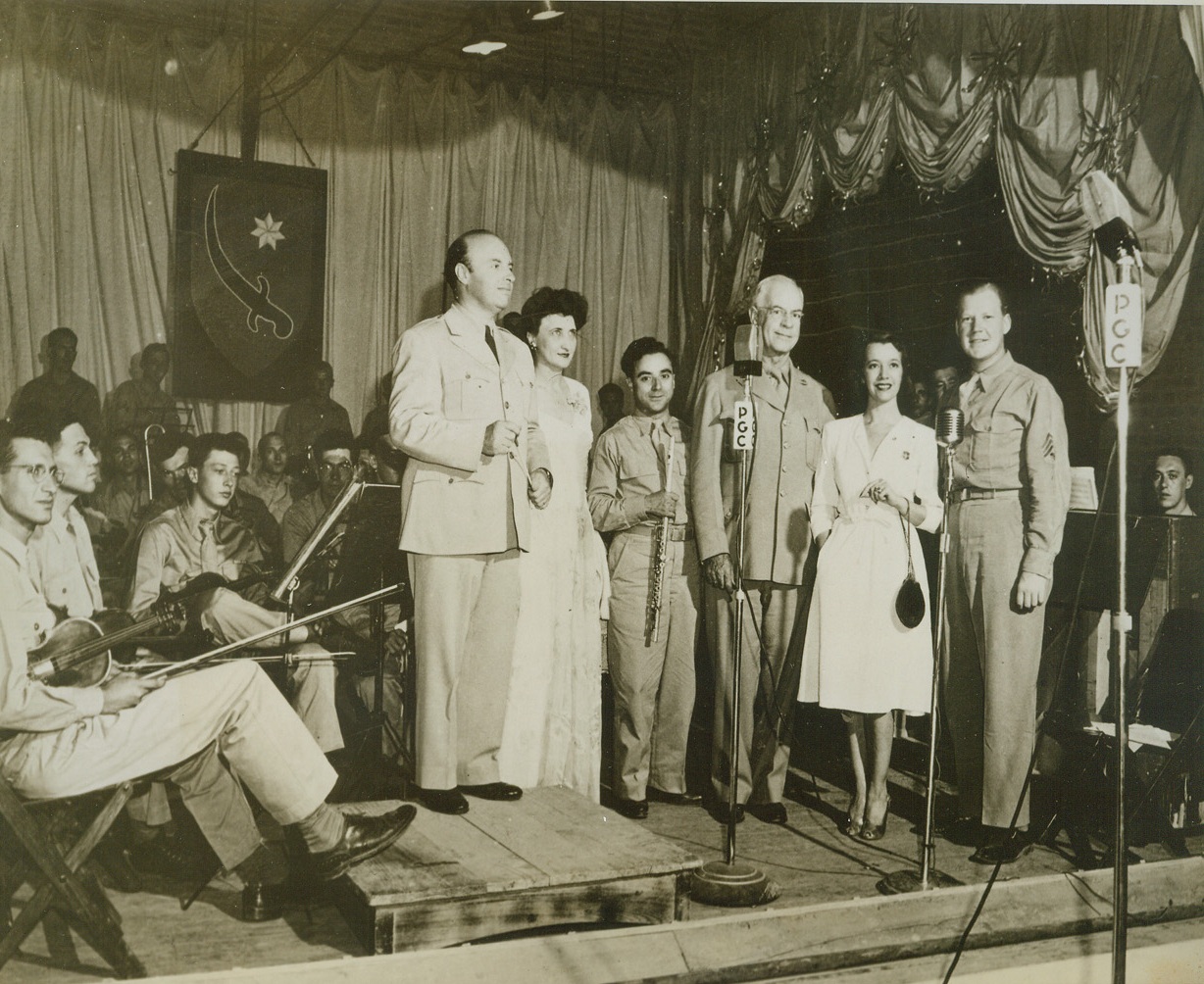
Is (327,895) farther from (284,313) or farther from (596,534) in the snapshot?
(284,313)

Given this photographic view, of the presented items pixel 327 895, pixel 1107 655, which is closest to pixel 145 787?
pixel 327 895

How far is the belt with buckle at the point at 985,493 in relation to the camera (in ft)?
12.9

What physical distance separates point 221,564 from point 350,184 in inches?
126

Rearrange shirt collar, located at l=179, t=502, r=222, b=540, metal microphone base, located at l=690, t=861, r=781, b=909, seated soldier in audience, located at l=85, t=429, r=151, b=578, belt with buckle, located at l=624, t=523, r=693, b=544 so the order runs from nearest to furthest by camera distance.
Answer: metal microphone base, located at l=690, t=861, r=781, b=909
seated soldier in audience, located at l=85, t=429, r=151, b=578
shirt collar, located at l=179, t=502, r=222, b=540
belt with buckle, located at l=624, t=523, r=693, b=544

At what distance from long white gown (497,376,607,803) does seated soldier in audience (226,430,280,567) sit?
107 centimetres

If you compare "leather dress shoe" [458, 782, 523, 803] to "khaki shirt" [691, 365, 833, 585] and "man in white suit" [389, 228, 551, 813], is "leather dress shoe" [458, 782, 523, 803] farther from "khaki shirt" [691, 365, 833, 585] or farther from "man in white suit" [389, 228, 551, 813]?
"khaki shirt" [691, 365, 833, 585]

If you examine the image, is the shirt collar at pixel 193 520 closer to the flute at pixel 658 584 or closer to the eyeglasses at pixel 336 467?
the eyeglasses at pixel 336 467

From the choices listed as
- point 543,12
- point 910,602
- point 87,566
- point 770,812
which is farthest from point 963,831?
point 543,12

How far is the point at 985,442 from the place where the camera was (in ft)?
13.0

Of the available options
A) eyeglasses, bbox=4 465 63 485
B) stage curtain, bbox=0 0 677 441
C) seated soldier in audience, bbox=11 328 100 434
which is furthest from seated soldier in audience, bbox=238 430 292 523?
eyeglasses, bbox=4 465 63 485

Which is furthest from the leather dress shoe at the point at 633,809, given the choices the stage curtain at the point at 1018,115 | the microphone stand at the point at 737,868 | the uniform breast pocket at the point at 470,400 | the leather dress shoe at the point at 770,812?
the stage curtain at the point at 1018,115

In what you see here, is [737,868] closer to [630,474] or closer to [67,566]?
[630,474]

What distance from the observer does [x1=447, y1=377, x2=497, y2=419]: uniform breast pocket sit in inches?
143

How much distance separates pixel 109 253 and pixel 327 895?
4063mm
